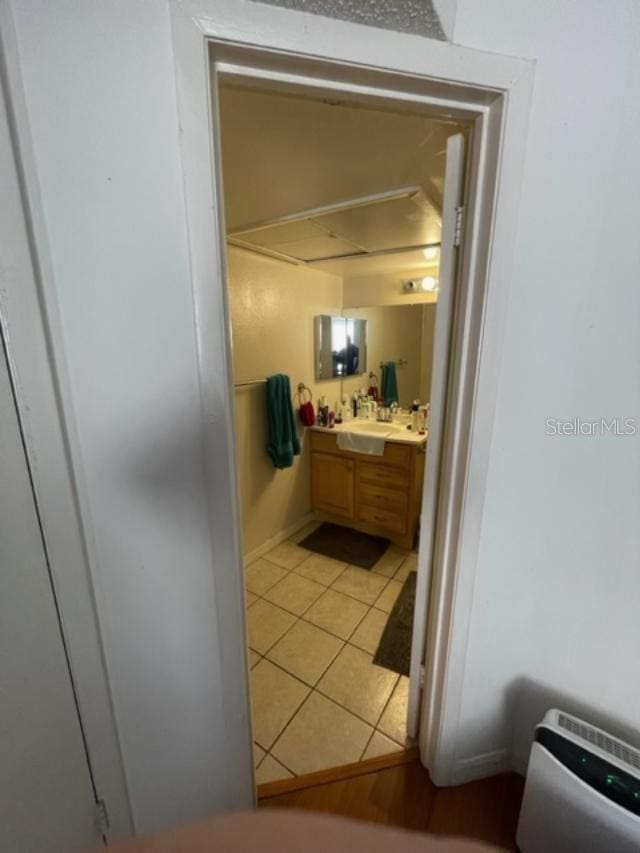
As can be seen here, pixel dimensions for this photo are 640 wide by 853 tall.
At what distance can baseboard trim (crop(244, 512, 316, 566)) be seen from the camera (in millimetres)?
2309

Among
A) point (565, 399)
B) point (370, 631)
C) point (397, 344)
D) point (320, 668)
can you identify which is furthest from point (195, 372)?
point (397, 344)

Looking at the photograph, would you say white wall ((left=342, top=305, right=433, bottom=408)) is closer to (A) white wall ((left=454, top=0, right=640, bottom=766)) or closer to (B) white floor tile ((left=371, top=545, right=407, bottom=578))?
(B) white floor tile ((left=371, top=545, right=407, bottom=578))

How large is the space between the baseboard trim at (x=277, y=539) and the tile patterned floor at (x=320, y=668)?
0.06 m

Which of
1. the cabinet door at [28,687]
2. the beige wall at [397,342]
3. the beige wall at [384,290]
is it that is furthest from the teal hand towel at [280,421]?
the cabinet door at [28,687]

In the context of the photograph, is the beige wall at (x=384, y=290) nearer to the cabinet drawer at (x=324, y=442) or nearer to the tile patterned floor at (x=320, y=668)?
the cabinet drawer at (x=324, y=442)

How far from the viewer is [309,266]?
7.86 ft

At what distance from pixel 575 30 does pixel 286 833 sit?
1.36 m

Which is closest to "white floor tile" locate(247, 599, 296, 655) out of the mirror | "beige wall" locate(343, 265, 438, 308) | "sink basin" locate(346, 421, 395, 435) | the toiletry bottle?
"sink basin" locate(346, 421, 395, 435)

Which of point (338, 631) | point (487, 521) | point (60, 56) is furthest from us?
point (338, 631)

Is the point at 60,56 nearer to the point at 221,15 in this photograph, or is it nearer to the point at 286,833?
the point at 221,15

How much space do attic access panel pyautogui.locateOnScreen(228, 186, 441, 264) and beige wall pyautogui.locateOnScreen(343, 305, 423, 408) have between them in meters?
0.72

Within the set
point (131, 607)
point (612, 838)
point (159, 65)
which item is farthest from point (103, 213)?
point (612, 838)

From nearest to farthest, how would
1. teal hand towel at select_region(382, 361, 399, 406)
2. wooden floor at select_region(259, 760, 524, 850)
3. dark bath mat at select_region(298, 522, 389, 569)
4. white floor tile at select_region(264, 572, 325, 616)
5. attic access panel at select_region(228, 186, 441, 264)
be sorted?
wooden floor at select_region(259, 760, 524, 850) < attic access panel at select_region(228, 186, 441, 264) < white floor tile at select_region(264, 572, 325, 616) < dark bath mat at select_region(298, 522, 389, 569) < teal hand towel at select_region(382, 361, 399, 406)

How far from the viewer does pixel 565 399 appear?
82 cm
